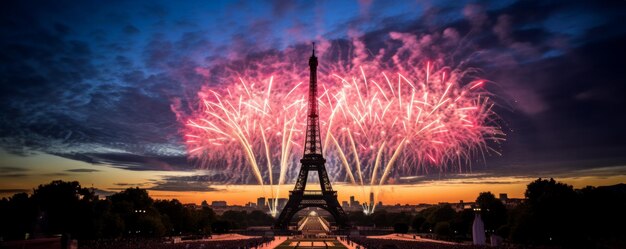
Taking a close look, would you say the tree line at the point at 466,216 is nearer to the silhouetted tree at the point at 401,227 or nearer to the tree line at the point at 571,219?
the tree line at the point at 571,219

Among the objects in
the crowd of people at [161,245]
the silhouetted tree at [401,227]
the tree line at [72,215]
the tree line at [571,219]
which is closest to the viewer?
the crowd of people at [161,245]

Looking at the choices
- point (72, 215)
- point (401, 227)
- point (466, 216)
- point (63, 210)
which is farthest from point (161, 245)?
point (401, 227)

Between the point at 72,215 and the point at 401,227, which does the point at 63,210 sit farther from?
the point at 401,227

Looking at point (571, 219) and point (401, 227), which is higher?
point (571, 219)

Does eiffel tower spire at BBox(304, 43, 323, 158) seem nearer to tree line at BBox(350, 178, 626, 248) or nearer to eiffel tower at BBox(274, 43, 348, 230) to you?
eiffel tower at BBox(274, 43, 348, 230)

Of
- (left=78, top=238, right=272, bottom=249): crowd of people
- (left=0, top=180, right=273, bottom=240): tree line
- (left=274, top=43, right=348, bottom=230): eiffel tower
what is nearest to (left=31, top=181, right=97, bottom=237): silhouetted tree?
(left=0, top=180, right=273, bottom=240): tree line

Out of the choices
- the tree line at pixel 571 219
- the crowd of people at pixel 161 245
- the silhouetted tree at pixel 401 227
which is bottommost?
the silhouetted tree at pixel 401 227

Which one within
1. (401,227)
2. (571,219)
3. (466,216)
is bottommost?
(401,227)

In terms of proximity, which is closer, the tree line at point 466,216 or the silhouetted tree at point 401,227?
the tree line at point 466,216

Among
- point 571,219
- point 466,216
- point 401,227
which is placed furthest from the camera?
point 401,227

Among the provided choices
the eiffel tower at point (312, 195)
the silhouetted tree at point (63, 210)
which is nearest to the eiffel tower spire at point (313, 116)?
the eiffel tower at point (312, 195)

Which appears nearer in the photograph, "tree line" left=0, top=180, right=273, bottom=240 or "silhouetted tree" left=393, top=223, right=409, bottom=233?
"tree line" left=0, top=180, right=273, bottom=240

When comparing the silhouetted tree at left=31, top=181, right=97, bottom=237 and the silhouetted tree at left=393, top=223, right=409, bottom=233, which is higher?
the silhouetted tree at left=31, top=181, right=97, bottom=237
